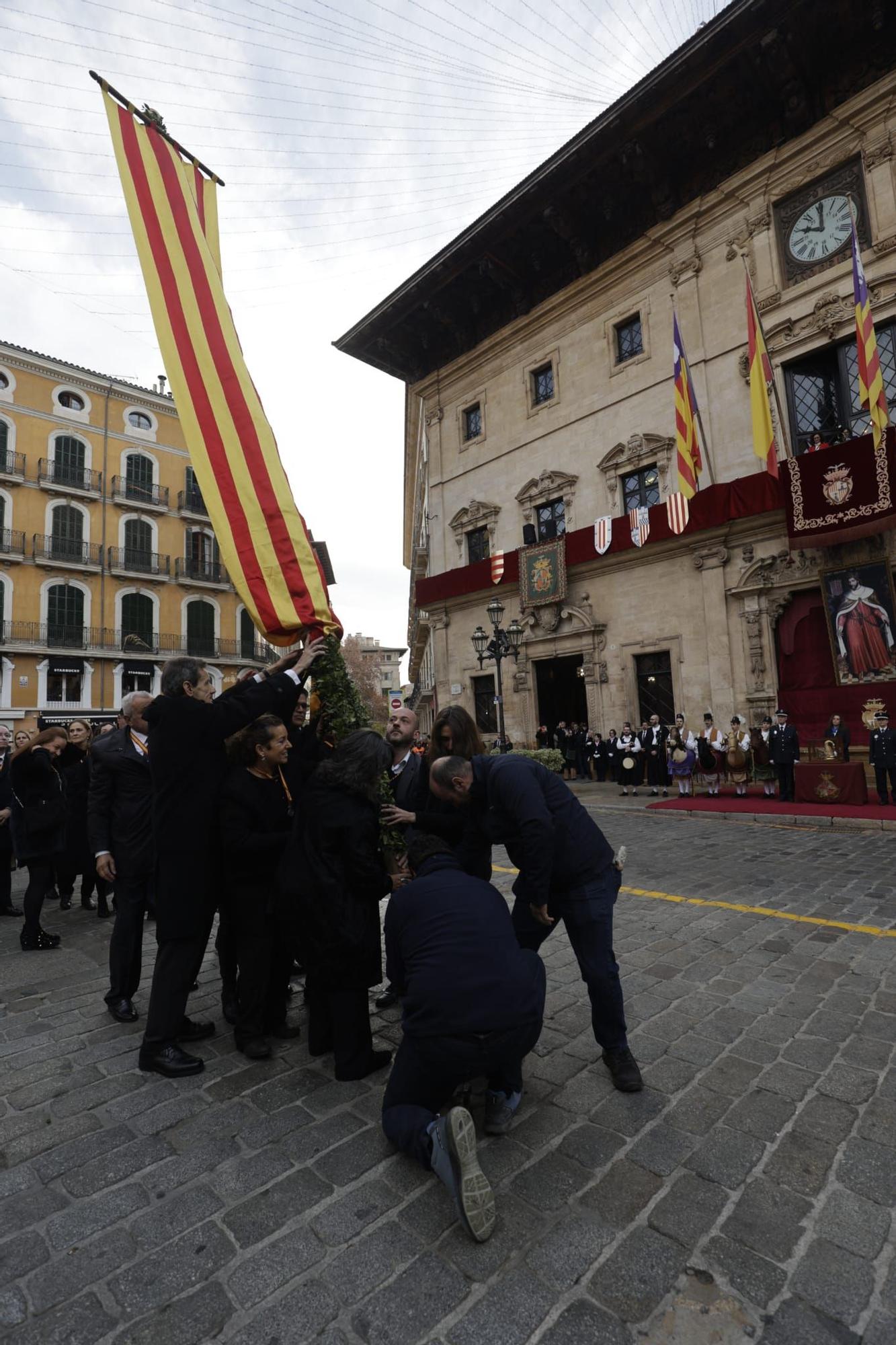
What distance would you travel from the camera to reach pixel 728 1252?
76.9 inches

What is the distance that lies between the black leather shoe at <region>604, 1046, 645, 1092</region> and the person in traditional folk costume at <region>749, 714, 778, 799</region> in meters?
11.8

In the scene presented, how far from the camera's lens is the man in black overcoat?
322 centimetres

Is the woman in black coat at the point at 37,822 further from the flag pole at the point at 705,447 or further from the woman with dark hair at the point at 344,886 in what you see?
the flag pole at the point at 705,447

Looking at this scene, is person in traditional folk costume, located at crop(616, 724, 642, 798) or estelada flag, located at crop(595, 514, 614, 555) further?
estelada flag, located at crop(595, 514, 614, 555)

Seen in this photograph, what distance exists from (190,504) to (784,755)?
3225 centimetres

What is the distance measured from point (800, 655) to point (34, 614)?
3106 centimetres

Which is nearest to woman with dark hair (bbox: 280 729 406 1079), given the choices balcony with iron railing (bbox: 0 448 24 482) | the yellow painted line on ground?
the yellow painted line on ground

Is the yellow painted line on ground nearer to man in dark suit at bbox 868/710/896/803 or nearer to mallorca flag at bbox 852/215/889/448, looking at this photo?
man in dark suit at bbox 868/710/896/803

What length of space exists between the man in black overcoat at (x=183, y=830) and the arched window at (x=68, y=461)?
108 ft

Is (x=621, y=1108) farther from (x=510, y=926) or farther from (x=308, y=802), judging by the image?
(x=308, y=802)

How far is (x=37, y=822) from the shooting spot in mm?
5512

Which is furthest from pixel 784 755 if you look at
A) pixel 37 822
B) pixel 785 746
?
pixel 37 822

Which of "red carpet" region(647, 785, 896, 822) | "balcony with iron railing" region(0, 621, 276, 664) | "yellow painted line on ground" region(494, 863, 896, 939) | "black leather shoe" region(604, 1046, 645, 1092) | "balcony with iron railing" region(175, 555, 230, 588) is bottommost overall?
"red carpet" region(647, 785, 896, 822)

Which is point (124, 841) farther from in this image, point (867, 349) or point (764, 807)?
point (867, 349)
